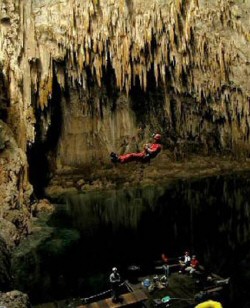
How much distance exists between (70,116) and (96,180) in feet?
14.6

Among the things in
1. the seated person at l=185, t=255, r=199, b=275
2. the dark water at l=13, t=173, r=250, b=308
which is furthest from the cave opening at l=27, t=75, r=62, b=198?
the seated person at l=185, t=255, r=199, b=275

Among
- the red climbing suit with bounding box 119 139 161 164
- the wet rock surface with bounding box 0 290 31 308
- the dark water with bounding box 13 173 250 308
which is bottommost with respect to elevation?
the dark water with bounding box 13 173 250 308

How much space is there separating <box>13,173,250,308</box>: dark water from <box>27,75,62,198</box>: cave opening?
7.30ft

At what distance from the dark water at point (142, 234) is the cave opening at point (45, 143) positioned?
7.30 feet

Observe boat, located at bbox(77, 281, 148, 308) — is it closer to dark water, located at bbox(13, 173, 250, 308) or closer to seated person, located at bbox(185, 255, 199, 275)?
dark water, located at bbox(13, 173, 250, 308)

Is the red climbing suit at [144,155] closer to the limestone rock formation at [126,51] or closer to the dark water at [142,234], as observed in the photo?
the dark water at [142,234]

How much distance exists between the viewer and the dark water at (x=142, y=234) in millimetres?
12008

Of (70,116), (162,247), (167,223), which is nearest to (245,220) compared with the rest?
(167,223)

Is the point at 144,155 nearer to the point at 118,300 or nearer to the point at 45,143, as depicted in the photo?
the point at 118,300

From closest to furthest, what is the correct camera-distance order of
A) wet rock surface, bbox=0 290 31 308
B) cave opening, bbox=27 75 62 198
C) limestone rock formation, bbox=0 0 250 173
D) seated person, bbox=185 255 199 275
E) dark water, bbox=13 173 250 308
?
1. wet rock surface, bbox=0 290 31 308
2. seated person, bbox=185 255 199 275
3. dark water, bbox=13 173 250 308
4. limestone rock formation, bbox=0 0 250 173
5. cave opening, bbox=27 75 62 198

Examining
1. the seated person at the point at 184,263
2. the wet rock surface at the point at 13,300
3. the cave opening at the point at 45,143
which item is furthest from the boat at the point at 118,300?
the cave opening at the point at 45,143

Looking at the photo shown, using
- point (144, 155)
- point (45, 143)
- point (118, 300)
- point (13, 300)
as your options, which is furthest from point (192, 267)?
point (45, 143)

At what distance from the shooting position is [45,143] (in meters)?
27.3

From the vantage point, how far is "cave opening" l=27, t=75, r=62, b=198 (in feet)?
78.0
